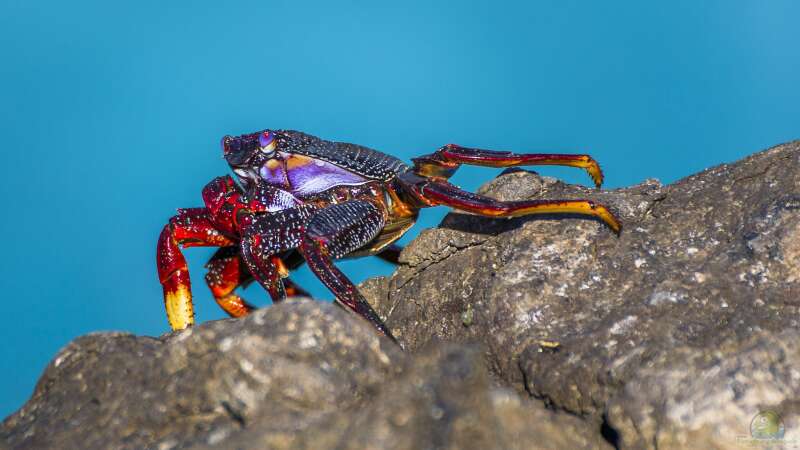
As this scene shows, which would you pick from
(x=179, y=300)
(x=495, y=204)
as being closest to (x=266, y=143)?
(x=179, y=300)

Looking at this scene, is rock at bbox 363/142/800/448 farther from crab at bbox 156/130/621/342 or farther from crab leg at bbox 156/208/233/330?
crab leg at bbox 156/208/233/330

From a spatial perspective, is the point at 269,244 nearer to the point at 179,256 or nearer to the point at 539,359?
the point at 179,256

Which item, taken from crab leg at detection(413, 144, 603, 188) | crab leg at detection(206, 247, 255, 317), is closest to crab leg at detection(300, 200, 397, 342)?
crab leg at detection(413, 144, 603, 188)

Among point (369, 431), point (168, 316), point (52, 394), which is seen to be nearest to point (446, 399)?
point (369, 431)

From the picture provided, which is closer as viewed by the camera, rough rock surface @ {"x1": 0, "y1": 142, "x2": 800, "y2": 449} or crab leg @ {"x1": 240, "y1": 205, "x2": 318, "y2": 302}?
rough rock surface @ {"x1": 0, "y1": 142, "x2": 800, "y2": 449}

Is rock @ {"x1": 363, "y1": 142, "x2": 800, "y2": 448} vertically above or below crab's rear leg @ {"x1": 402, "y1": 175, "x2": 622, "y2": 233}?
below

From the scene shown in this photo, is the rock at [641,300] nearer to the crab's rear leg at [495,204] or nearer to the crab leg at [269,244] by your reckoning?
the crab's rear leg at [495,204]

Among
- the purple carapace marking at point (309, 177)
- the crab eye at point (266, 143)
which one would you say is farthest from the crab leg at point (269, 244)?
the crab eye at point (266, 143)
